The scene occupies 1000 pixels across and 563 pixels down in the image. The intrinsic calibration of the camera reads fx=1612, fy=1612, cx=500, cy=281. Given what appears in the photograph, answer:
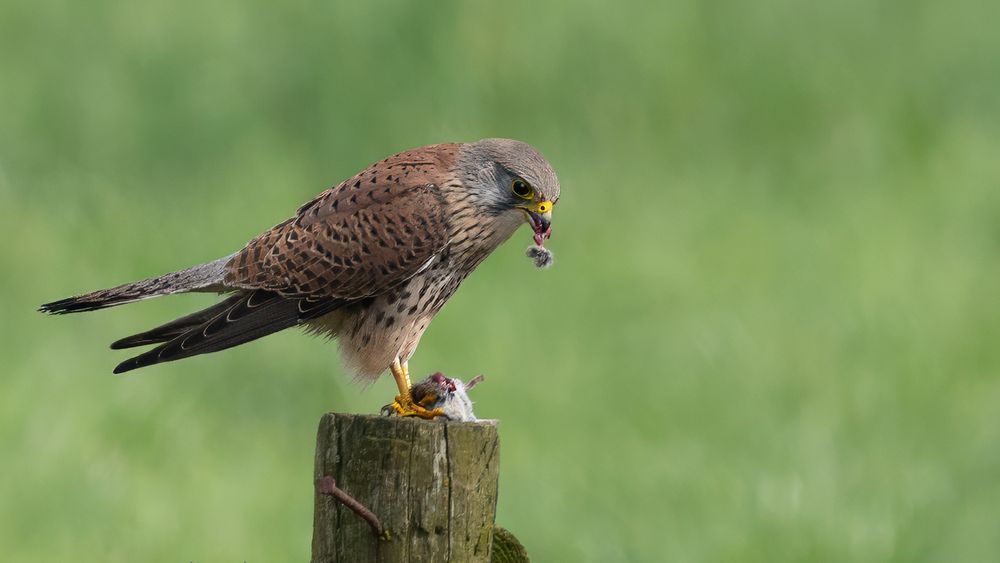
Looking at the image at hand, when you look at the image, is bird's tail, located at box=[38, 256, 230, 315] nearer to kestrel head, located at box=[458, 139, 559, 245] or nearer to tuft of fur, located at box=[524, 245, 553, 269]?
kestrel head, located at box=[458, 139, 559, 245]

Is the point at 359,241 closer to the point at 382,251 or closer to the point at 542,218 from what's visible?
the point at 382,251

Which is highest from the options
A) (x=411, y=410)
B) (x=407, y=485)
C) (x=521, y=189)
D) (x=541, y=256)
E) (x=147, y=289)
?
(x=521, y=189)

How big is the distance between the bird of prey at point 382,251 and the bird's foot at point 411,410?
27 cm

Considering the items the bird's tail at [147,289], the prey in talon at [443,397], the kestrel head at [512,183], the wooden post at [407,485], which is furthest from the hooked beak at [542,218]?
the wooden post at [407,485]

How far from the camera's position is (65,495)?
8117 millimetres

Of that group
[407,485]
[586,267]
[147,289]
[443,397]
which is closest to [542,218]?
[443,397]

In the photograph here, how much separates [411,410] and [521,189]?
858mm

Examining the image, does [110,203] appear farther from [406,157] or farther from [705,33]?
[406,157]

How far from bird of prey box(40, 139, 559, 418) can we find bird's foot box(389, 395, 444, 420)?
27 centimetres

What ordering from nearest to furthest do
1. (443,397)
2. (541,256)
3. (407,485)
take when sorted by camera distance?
1. (407,485)
2. (443,397)
3. (541,256)

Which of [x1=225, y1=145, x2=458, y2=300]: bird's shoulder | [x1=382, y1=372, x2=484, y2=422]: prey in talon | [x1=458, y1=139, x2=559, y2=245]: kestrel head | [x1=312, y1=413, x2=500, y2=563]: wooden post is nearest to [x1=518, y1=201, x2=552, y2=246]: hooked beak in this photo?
[x1=458, y1=139, x2=559, y2=245]: kestrel head

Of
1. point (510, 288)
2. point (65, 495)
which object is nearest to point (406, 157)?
point (65, 495)

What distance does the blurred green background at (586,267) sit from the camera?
8.26 metres

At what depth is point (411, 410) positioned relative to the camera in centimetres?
477
